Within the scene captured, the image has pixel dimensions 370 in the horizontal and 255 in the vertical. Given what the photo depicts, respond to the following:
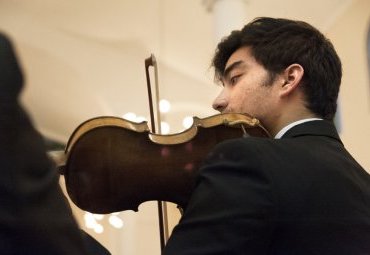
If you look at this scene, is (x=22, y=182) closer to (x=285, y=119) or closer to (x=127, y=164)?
(x=127, y=164)

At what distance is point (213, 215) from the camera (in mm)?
1042

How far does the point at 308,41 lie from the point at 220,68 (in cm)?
31

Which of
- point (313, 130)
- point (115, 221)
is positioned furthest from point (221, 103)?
point (115, 221)

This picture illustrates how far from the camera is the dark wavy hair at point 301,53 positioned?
1513 mm

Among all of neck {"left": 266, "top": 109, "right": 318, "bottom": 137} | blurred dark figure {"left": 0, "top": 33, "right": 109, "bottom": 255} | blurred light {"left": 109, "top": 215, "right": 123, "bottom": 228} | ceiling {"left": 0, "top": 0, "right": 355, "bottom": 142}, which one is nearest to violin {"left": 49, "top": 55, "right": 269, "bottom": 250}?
neck {"left": 266, "top": 109, "right": 318, "bottom": 137}

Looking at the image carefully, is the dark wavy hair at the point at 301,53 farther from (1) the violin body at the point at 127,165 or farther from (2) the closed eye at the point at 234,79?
(1) the violin body at the point at 127,165

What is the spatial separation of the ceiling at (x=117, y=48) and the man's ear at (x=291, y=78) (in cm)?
241

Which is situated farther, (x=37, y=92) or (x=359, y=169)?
(x=37, y=92)

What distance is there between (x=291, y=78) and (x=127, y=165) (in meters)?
0.54

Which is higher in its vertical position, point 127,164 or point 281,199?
point 127,164

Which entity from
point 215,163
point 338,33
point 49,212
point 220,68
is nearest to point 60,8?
point 338,33

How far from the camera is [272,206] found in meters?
1.05

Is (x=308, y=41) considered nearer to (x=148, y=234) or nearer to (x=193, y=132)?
(x=193, y=132)

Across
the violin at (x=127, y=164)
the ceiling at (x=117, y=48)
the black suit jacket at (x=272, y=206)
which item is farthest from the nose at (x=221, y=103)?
the ceiling at (x=117, y=48)
